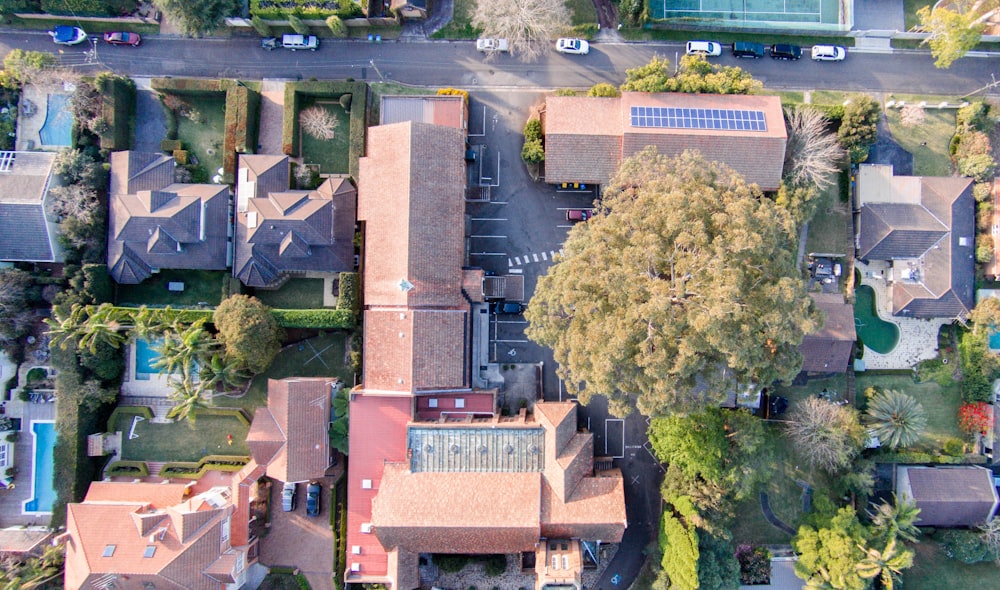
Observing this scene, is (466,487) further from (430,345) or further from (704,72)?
(704,72)

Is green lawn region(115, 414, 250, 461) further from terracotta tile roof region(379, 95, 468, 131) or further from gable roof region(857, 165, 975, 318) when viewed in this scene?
gable roof region(857, 165, 975, 318)

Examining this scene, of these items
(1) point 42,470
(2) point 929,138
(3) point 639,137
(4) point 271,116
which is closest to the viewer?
(3) point 639,137

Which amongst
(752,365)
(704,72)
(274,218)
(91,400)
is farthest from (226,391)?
(704,72)

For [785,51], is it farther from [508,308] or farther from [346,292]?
[346,292]

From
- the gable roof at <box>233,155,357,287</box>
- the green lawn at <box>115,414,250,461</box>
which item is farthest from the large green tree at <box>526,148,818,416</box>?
the green lawn at <box>115,414,250,461</box>

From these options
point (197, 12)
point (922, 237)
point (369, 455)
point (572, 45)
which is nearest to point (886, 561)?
point (922, 237)
